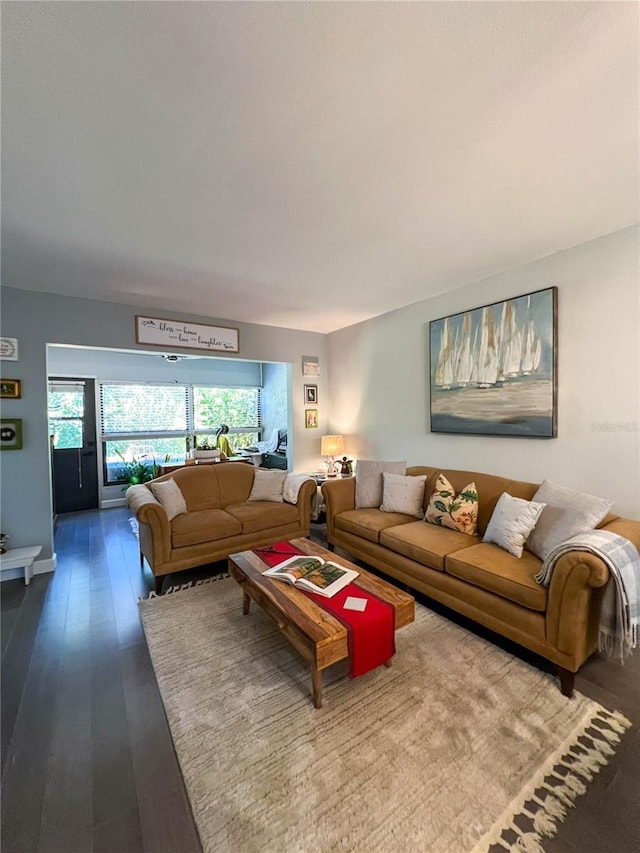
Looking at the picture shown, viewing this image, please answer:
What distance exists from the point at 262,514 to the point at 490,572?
213 cm

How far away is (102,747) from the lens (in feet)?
4.94

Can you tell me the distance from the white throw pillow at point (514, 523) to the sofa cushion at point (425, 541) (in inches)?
9.2

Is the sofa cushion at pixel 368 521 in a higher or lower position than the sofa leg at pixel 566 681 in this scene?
higher

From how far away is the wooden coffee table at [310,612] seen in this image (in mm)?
1618

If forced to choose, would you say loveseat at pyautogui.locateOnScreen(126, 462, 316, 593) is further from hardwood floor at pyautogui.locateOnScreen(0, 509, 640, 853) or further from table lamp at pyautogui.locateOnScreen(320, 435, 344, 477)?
table lamp at pyautogui.locateOnScreen(320, 435, 344, 477)

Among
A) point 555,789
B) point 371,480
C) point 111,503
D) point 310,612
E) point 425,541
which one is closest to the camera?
point 555,789

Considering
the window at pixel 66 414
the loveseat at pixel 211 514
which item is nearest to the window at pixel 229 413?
the window at pixel 66 414

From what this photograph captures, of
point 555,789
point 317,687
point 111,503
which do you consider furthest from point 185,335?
point 555,789

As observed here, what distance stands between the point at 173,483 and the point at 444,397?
2.92 meters

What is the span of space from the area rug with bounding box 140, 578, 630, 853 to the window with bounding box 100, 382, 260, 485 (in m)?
4.41

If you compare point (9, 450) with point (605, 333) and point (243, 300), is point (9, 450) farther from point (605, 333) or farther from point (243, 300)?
point (605, 333)

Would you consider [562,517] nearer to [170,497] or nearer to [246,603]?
[246,603]

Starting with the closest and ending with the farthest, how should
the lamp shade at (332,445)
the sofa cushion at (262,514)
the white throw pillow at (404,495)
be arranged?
the white throw pillow at (404,495)
the sofa cushion at (262,514)
the lamp shade at (332,445)

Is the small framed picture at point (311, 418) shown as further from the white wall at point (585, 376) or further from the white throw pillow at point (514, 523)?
the white throw pillow at point (514, 523)
